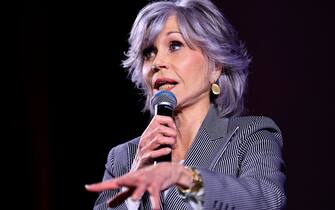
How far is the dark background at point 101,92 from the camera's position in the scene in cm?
Answer: 235

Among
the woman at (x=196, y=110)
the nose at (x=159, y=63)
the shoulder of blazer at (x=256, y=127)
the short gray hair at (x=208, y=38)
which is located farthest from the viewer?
the short gray hair at (x=208, y=38)

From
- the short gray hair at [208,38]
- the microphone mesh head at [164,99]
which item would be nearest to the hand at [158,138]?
the microphone mesh head at [164,99]

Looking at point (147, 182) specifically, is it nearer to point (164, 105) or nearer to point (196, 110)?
point (164, 105)

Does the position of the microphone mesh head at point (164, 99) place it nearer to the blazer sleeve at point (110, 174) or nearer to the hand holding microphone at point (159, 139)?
the hand holding microphone at point (159, 139)

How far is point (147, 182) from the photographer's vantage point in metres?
1.12

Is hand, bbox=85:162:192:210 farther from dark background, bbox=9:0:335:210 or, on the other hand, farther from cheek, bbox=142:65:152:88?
dark background, bbox=9:0:335:210

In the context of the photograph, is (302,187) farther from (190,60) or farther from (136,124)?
(136,124)

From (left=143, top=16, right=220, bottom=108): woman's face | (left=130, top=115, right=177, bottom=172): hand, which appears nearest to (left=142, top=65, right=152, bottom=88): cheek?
(left=143, top=16, right=220, bottom=108): woman's face

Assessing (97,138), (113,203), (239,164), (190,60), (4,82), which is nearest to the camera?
(113,203)

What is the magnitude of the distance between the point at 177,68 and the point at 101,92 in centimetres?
103

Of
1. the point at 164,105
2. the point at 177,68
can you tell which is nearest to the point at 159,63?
the point at 177,68

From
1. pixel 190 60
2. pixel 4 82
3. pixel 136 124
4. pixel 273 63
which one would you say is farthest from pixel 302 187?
pixel 4 82

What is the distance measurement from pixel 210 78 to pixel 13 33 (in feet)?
3.79

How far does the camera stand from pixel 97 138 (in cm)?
294
